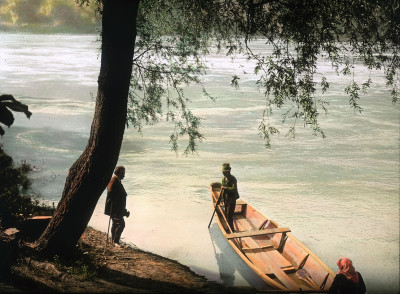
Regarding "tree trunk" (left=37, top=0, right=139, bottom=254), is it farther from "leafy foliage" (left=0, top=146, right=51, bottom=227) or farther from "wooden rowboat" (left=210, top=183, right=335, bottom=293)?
"wooden rowboat" (left=210, top=183, right=335, bottom=293)

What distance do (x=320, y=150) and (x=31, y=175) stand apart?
1405 cm

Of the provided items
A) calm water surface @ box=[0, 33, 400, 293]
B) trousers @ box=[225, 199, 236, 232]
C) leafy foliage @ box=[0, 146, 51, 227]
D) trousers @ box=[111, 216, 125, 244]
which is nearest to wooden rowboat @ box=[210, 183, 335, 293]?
trousers @ box=[225, 199, 236, 232]

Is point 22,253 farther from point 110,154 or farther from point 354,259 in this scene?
point 354,259

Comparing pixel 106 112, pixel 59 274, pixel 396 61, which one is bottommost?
pixel 59 274

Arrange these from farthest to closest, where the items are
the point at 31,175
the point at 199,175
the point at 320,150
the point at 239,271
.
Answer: the point at 320,150, the point at 199,175, the point at 31,175, the point at 239,271

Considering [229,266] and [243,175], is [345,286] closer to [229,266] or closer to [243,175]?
[229,266]

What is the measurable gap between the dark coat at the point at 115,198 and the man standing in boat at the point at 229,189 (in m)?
2.37

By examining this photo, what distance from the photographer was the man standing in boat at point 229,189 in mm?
9141

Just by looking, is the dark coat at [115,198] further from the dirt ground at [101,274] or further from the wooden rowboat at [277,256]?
the wooden rowboat at [277,256]

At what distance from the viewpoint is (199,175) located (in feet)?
55.7

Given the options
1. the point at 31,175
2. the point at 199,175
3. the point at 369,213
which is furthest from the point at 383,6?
the point at 31,175

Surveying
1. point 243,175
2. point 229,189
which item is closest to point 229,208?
point 229,189

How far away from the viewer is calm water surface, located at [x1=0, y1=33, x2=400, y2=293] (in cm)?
1025

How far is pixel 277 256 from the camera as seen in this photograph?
8539 mm
